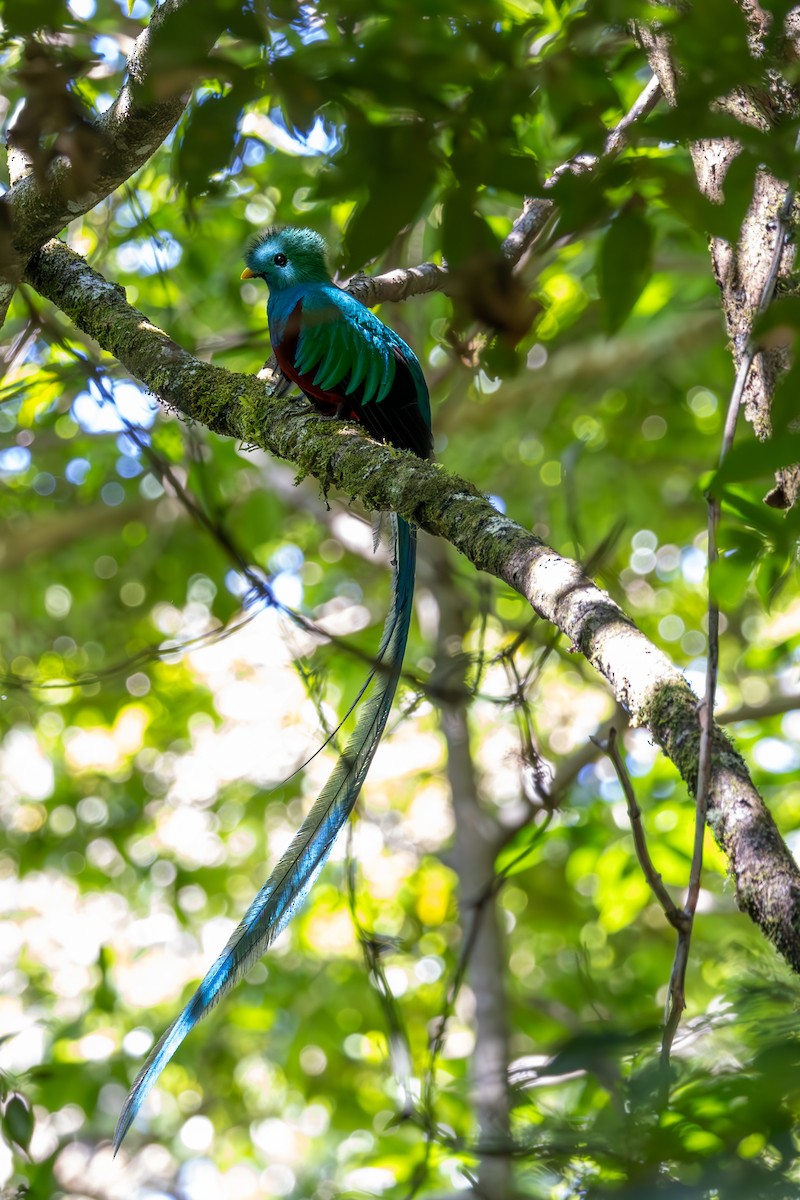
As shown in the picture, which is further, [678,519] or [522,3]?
[678,519]

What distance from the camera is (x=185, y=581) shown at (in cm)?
532

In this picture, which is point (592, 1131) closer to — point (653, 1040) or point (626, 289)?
point (653, 1040)

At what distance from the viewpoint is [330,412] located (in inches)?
103

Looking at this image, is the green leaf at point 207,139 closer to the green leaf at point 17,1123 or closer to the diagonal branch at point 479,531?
the diagonal branch at point 479,531

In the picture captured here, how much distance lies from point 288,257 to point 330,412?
27.6 inches

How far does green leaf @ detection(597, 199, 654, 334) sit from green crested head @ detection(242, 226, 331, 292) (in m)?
2.17

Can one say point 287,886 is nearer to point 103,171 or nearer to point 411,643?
point 103,171

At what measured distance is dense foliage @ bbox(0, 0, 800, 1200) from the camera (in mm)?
828

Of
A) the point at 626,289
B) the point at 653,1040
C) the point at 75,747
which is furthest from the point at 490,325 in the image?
the point at 75,747

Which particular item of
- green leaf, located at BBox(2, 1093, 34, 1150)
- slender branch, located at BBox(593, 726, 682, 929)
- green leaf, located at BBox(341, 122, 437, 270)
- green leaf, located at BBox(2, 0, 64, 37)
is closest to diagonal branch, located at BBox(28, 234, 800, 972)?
slender branch, located at BBox(593, 726, 682, 929)

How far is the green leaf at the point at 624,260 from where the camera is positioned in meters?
0.88

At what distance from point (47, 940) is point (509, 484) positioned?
14.2ft

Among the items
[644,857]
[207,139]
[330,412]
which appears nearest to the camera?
[207,139]

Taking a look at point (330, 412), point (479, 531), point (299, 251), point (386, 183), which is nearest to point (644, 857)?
point (479, 531)
